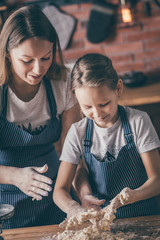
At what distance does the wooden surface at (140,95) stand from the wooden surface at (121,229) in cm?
122

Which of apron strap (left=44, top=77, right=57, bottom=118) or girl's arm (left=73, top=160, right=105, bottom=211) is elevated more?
apron strap (left=44, top=77, right=57, bottom=118)

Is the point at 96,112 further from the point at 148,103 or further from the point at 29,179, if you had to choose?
the point at 148,103

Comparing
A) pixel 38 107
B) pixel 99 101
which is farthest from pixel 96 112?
pixel 38 107

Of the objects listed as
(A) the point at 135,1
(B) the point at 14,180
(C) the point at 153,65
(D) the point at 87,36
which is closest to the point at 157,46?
(C) the point at 153,65

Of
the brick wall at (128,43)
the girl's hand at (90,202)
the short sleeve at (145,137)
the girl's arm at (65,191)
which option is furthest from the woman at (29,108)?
the brick wall at (128,43)

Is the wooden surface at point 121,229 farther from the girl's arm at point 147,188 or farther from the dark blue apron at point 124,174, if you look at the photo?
the dark blue apron at point 124,174

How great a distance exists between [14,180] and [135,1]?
2235 millimetres

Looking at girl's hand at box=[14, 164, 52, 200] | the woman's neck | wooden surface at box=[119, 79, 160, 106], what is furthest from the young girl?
wooden surface at box=[119, 79, 160, 106]

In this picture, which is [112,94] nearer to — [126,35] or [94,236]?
[94,236]

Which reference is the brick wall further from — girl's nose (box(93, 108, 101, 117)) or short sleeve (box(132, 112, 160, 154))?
girl's nose (box(93, 108, 101, 117))

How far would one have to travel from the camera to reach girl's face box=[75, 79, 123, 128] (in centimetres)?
139

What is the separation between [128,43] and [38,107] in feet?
6.03

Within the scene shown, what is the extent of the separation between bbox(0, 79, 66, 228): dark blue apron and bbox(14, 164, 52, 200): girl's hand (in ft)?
0.64

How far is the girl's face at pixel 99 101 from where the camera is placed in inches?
54.6
